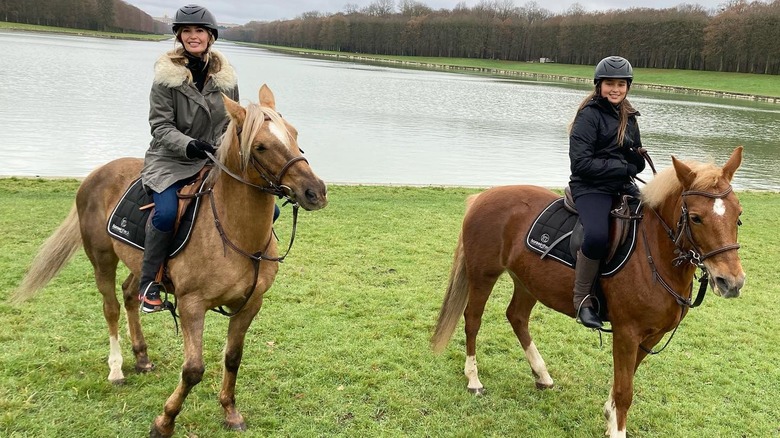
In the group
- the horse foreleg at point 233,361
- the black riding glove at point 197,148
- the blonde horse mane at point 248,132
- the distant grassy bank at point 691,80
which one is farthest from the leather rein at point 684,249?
the distant grassy bank at point 691,80

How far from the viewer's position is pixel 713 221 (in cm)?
320

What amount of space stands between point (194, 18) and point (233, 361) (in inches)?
95.0

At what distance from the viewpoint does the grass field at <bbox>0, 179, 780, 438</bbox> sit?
403 cm

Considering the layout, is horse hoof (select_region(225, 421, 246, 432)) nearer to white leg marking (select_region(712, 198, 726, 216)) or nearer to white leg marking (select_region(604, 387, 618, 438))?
white leg marking (select_region(604, 387, 618, 438))

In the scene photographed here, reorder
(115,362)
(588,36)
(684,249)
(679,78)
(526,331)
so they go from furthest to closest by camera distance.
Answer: (588,36)
(679,78)
(526,331)
(115,362)
(684,249)

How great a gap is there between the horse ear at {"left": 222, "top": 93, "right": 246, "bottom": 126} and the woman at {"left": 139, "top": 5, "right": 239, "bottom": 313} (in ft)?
1.09

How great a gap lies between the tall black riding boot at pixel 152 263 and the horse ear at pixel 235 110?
0.94 metres

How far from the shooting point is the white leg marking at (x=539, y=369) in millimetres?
4676

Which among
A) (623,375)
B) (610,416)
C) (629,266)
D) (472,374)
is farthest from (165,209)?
(610,416)

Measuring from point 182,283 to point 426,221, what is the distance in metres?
6.76

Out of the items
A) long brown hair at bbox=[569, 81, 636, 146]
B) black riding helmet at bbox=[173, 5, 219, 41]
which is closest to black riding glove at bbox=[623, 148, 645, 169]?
long brown hair at bbox=[569, 81, 636, 146]

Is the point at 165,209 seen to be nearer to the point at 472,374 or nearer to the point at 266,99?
the point at 266,99

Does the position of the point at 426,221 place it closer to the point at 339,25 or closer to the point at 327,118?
the point at 327,118

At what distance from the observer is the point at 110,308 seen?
14.5 feet
